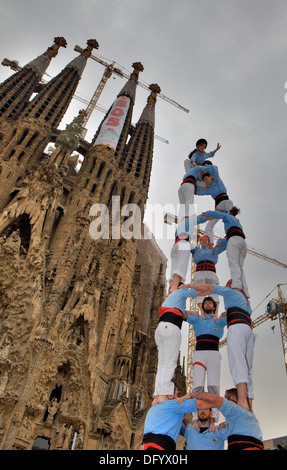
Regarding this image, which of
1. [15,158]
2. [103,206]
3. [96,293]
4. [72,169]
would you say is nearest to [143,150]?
[72,169]

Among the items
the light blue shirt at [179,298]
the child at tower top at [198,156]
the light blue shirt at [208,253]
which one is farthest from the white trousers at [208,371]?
the child at tower top at [198,156]

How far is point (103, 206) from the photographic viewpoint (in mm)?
28109

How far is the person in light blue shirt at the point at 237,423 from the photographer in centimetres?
423

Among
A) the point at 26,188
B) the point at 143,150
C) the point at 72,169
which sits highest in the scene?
the point at 143,150

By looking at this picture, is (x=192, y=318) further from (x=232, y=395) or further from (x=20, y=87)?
(x=20, y=87)

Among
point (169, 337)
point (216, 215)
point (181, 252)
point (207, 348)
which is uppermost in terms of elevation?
point (216, 215)

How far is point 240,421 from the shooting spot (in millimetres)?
4363

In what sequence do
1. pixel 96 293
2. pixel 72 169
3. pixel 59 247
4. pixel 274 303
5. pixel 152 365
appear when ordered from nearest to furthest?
pixel 96 293 → pixel 59 247 → pixel 152 365 → pixel 72 169 → pixel 274 303

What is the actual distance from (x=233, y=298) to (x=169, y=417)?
7.05 feet

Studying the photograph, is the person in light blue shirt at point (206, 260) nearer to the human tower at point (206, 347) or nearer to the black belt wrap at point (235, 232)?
the human tower at point (206, 347)

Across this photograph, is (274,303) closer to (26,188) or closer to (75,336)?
(75,336)

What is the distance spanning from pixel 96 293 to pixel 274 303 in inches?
1153

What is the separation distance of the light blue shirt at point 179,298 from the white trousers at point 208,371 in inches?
44.8

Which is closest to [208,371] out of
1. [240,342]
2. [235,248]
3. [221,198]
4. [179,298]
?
[240,342]
